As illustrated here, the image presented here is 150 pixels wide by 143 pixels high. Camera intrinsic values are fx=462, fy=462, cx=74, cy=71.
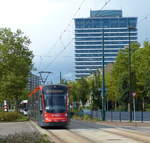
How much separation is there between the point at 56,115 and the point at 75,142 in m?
12.9

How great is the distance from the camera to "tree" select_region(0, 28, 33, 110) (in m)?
58.6

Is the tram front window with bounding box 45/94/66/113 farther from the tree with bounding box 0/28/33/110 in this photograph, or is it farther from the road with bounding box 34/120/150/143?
the tree with bounding box 0/28/33/110

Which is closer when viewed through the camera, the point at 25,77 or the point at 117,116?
the point at 117,116

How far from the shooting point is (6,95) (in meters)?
61.3

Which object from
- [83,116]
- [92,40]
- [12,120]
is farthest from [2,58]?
[92,40]

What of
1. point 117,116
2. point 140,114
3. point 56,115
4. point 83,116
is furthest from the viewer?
point 83,116

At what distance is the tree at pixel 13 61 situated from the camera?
5856cm

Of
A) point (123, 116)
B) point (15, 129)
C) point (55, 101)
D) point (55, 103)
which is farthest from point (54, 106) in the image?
point (123, 116)

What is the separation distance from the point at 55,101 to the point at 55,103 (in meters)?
0.16

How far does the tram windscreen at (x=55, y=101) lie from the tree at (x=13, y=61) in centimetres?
2410

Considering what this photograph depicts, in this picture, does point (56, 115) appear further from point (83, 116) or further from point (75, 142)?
point (83, 116)

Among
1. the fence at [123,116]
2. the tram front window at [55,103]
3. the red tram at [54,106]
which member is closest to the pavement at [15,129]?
the red tram at [54,106]

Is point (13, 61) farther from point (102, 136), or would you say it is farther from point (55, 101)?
point (102, 136)

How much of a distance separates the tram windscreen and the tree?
2410cm
